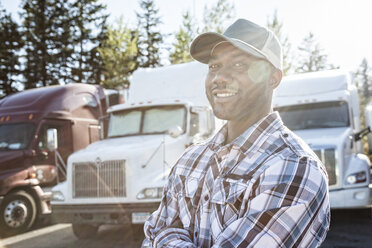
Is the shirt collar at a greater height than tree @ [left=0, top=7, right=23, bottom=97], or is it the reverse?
tree @ [left=0, top=7, right=23, bottom=97]

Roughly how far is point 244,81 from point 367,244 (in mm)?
5156

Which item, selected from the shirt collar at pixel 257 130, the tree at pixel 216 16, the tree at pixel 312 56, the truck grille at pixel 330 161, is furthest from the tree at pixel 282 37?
the tree at pixel 312 56

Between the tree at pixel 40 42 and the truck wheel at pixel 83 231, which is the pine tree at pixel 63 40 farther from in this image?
the truck wheel at pixel 83 231

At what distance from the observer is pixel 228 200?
1491 mm

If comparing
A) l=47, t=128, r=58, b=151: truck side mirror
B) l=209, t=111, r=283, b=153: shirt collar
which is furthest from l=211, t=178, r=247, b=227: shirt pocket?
l=47, t=128, r=58, b=151: truck side mirror

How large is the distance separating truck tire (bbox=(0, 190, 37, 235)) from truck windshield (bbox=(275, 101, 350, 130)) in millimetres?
5756

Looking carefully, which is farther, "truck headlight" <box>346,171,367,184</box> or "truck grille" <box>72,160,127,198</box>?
"truck headlight" <box>346,171,367,184</box>

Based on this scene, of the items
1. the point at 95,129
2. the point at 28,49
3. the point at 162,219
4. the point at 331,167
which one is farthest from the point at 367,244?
the point at 28,49

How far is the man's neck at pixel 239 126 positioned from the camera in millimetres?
1779

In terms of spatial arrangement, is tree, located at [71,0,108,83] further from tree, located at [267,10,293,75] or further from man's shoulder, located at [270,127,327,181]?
man's shoulder, located at [270,127,327,181]

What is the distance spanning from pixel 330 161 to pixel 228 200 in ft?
20.9

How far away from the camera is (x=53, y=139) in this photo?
8.22 meters

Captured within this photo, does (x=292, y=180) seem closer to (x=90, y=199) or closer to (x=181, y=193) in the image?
(x=181, y=193)

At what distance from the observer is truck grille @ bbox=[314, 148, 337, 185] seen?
718cm
